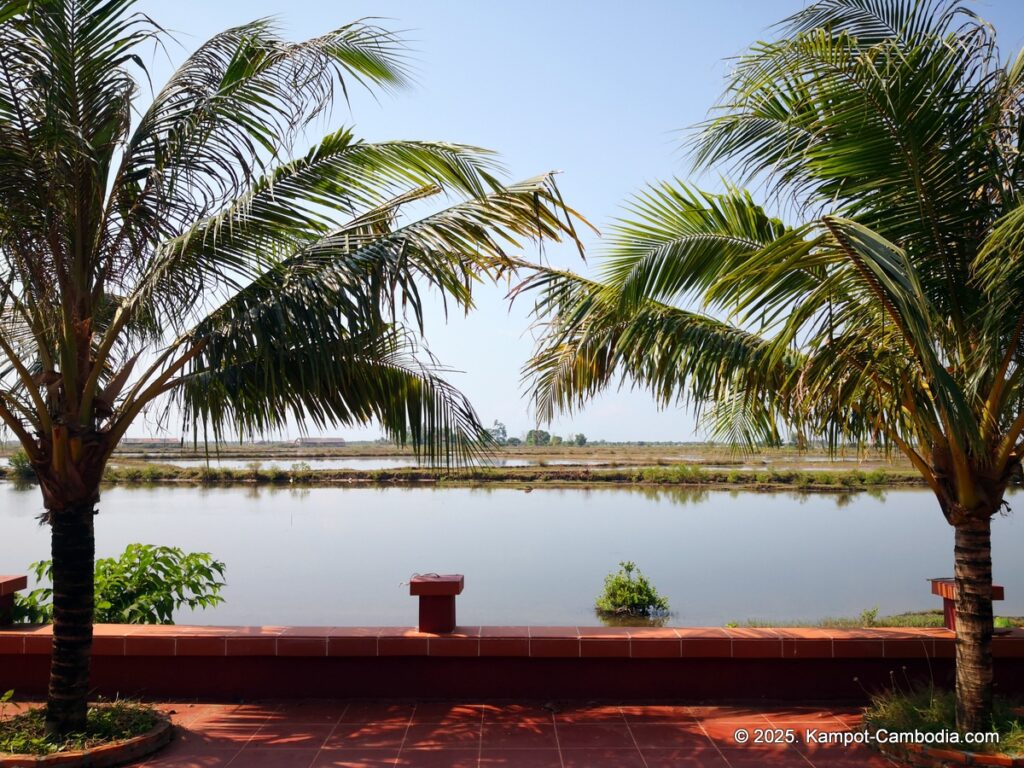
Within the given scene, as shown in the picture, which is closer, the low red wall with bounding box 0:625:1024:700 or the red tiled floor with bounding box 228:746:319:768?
the red tiled floor with bounding box 228:746:319:768

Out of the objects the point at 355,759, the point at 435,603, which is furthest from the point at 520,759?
the point at 435,603

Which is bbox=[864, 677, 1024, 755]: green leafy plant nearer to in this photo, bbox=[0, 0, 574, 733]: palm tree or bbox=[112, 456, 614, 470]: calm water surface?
bbox=[0, 0, 574, 733]: palm tree

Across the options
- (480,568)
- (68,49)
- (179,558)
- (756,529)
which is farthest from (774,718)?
(756,529)

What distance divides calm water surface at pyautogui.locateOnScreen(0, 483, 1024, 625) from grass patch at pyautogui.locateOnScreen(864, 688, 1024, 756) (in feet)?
23.1

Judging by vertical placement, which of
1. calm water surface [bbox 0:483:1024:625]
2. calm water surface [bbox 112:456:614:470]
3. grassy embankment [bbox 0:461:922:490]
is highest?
calm water surface [bbox 112:456:614:470]

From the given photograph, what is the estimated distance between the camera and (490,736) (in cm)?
418

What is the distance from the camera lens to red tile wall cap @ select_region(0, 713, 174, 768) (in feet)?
12.0

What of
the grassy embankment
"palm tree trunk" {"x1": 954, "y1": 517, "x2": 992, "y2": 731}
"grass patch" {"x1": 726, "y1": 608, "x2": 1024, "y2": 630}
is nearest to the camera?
"palm tree trunk" {"x1": 954, "y1": 517, "x2": 992, "y2": 731}

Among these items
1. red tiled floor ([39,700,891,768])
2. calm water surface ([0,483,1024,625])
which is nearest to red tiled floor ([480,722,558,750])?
red tiled floor ([39,700,891,768])

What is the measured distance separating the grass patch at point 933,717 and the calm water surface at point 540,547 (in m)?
7.05

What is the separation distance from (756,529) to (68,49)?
19.7 metres

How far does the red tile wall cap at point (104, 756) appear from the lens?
3654 mm

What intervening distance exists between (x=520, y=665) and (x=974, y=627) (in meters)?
2.35

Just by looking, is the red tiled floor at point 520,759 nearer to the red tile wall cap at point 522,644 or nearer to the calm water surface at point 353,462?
the red tile wall cap at point 522,644
